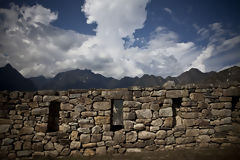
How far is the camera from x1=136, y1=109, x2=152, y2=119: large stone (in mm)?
4949

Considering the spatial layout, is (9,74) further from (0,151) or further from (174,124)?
(174,124)

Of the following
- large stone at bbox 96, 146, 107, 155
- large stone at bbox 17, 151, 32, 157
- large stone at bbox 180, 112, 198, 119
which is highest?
large stone at bbox 180, 112, 198, 119

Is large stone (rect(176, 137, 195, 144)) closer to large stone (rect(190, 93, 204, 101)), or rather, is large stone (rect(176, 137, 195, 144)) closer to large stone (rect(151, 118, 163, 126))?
large stone (rect(151, 118, 163, 126))

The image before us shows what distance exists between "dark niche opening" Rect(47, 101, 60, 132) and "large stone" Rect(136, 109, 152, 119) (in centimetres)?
335

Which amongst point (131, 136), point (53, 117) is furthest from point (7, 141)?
point (131, 136)

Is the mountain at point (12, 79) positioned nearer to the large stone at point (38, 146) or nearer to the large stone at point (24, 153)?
the large stone at point (24, 153)

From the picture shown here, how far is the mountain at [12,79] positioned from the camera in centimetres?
4819

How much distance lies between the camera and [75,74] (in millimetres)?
77750

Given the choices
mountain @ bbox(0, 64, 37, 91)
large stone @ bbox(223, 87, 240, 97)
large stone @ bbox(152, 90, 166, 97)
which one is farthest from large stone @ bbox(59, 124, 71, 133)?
mountain @ bbox(0, 64, 37, 91)

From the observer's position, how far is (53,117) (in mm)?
5598

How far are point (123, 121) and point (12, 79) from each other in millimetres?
63189

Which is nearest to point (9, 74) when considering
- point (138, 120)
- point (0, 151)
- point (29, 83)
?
point (29, 83)

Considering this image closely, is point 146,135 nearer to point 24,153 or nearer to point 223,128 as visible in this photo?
point 223,128

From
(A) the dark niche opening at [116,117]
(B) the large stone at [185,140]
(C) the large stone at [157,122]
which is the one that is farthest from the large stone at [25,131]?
(B) the large stone at [185,140]
